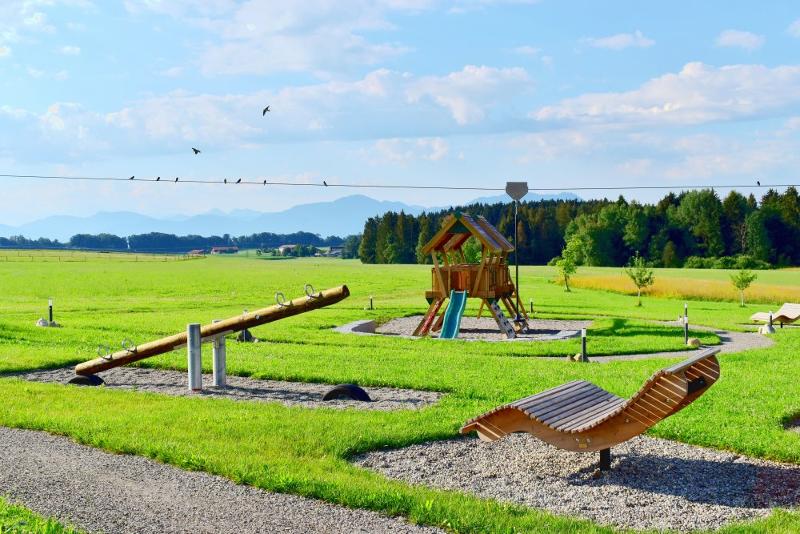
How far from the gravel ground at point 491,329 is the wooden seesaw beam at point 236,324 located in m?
11.8

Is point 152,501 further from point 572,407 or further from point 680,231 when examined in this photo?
point 680,231

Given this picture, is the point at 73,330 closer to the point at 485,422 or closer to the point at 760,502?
the point at 485,422

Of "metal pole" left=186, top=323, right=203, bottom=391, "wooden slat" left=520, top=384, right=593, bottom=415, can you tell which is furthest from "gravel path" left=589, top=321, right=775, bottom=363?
"metal pole" left=186, top=323, right=203, bottom=391

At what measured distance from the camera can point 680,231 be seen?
102m

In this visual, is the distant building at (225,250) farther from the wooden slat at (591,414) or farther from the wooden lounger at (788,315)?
the wooden slat at (591,414)

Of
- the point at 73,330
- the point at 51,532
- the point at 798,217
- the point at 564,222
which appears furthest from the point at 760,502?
the point at 564,222

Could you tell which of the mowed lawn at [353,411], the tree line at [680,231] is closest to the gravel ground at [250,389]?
the mowed lawn at [353,411]

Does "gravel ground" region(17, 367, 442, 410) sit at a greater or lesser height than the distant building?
lesser

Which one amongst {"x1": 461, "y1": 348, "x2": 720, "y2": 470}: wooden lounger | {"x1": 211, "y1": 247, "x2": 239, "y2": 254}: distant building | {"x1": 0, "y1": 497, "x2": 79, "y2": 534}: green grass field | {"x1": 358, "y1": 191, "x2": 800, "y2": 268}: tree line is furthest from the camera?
{"x1": 211, "y1": 247, "x2": 239, "y2": 254}: distant building

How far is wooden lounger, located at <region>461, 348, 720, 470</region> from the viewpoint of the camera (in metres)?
8.80

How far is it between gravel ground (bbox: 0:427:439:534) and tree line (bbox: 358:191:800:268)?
278ft

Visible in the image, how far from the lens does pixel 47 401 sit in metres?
14.1


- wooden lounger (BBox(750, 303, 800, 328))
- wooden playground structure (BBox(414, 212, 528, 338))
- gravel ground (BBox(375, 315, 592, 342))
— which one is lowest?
gravel ground (BBox(375, 315, 592, 342))

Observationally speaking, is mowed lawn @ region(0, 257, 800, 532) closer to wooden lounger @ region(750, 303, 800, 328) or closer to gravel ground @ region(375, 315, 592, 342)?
gravel ground @ region(375, 315, 592, 342)
